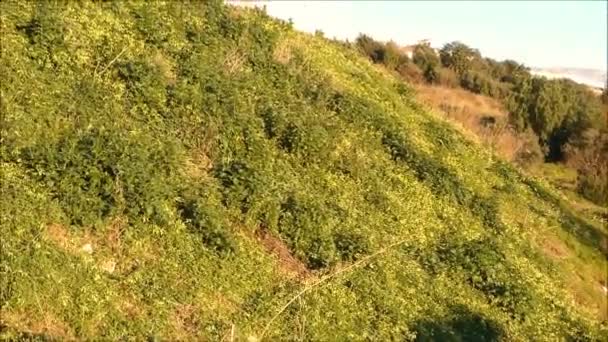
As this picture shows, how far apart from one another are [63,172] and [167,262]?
1.78 meters

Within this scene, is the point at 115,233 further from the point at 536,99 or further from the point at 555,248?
the point at 536,99

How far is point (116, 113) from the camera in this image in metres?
11.8

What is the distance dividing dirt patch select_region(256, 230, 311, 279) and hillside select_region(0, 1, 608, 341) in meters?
0.03

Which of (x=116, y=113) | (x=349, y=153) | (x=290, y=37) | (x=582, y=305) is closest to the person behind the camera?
(x=116, y=113)

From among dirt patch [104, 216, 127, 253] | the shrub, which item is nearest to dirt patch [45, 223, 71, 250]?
dirt patch [104, 216, 127, 253]

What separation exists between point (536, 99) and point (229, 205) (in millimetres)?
26267

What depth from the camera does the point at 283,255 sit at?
1193 centimetres

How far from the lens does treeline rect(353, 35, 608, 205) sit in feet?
104

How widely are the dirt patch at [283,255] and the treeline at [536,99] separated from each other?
18.8 metres

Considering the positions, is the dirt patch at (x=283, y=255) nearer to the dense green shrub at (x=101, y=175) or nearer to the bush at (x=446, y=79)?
the dense green shrub at (x=101, y=175)

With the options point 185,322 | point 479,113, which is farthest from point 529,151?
point 185,322

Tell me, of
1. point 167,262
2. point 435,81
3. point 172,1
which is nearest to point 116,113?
point 167,262

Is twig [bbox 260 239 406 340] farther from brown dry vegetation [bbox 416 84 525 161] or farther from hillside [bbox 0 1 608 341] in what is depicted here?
brown dry vegetation [bbox 416 84 525 161]

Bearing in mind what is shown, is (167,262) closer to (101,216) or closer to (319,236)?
(101,216)
